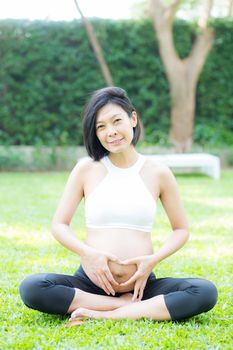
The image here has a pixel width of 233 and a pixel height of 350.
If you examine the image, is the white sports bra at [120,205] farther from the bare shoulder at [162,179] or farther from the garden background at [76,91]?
the garden background at [76,91]

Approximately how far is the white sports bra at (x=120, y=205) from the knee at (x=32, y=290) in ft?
1.18

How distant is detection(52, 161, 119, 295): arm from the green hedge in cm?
823

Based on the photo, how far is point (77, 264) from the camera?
3793mm

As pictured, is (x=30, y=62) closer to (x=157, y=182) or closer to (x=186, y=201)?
(x=186, y=201)

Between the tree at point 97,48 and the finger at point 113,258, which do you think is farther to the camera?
the tree at point 97,48

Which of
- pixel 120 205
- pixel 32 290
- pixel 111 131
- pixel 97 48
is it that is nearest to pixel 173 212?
pixel 120 205

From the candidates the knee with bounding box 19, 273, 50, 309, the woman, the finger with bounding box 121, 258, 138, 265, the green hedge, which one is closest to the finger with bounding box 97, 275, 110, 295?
the woman

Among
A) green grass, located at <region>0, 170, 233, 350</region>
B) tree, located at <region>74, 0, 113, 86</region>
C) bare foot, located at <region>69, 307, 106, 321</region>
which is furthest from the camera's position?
tree, located at <region>74, 0, 113, 86</region>

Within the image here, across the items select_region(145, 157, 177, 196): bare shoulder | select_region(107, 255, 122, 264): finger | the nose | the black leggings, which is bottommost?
the black leggings

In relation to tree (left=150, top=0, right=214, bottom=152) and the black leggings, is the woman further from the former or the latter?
tree (left=150, top=0, right=214, bottom=152)

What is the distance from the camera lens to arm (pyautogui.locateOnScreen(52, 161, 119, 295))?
2.61 metres

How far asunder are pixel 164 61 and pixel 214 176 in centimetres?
317

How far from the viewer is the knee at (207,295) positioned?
8.53ft

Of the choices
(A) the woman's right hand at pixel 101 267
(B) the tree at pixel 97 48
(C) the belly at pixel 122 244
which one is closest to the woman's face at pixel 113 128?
(C) the belly at pixel 122 244
